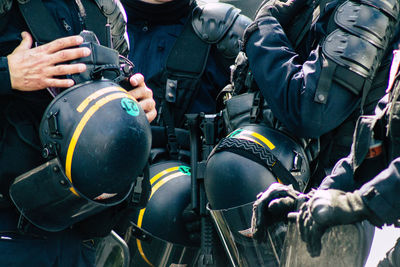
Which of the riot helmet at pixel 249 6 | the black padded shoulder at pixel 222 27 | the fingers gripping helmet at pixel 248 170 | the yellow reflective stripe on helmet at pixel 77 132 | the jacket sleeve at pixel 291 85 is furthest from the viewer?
the riot helmet at pixel 249 6

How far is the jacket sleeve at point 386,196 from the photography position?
1749 mm

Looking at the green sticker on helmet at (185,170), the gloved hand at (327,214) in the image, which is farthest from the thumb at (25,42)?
the green sticker on helmet at (185,170)

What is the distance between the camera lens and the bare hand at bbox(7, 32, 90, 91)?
2.40m

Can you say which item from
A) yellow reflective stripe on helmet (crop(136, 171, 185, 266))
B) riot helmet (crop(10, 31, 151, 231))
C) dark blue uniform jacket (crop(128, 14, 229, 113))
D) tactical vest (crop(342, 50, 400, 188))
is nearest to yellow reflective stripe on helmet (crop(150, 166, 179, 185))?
yellow reflective stripe on helmet (crop(136, 171, 185, 266))

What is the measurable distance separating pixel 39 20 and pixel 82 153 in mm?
512

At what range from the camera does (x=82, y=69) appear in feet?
8.12

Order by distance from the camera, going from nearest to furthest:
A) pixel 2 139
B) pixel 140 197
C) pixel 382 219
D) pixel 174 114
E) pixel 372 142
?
pixel 382 219, pixel 372 142, pixel 2 139, pixel 140 197, pixel 174 114

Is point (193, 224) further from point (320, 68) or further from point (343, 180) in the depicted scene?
point (343, 180)

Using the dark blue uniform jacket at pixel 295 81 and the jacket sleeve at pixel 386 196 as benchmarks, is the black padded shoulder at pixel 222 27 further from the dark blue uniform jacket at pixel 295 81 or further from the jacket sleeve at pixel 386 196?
the jacket sleeve at pixel 386 196

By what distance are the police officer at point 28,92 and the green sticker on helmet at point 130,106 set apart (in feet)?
0.60

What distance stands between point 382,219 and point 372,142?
1.15 feet

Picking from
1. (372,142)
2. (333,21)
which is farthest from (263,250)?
(333,21)

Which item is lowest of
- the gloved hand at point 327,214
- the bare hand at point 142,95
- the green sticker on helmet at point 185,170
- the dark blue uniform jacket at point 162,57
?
the green sticker on helmet at point 185,170

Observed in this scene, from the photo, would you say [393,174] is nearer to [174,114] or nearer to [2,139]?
[2,139]
